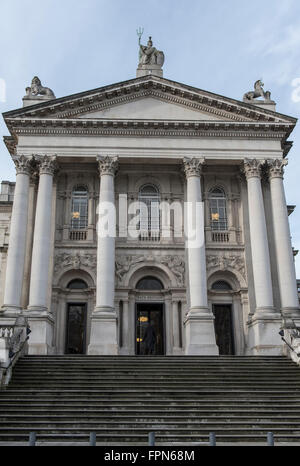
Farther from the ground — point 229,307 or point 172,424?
point 229,307

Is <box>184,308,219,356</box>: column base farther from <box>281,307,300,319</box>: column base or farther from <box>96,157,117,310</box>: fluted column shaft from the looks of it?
<box>96,157,117,310</box>: fluted column shaft

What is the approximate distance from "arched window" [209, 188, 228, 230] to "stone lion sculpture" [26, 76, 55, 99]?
10764 mm

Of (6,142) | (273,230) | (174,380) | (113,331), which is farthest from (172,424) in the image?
(6,142)

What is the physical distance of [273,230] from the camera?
89.7 ft

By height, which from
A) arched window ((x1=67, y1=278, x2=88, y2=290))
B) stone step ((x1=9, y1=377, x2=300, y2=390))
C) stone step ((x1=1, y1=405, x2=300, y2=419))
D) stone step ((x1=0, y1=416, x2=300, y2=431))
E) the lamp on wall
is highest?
the lamp on wall

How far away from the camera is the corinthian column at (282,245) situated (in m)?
25.2

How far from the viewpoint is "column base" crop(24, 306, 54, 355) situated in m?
23.3

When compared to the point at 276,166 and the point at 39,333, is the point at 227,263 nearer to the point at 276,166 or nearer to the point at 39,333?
the point at 276,166

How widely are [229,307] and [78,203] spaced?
1028 centimetres

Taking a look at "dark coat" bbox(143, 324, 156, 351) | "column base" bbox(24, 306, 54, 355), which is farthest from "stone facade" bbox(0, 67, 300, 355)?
"column base" bbox(24, 306, 54, 355)

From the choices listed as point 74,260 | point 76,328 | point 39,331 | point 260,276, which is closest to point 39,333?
point 39,331

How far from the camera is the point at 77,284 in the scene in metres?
27.6

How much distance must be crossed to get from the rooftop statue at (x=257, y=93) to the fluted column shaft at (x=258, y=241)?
13.7 feet

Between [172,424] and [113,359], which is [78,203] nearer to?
[113,359]
